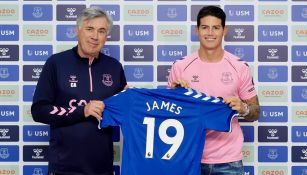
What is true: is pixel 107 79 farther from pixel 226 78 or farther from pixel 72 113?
pixel 226 78

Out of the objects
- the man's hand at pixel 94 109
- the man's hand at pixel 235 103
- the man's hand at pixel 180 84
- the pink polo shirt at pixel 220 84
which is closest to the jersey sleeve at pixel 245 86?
the pink polo shirt at pixel 220 84

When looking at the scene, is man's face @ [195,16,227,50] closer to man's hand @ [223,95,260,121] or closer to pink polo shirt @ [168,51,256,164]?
pink polo shirt @ [168,51,256,164]

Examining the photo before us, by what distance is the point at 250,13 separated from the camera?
2955 mm

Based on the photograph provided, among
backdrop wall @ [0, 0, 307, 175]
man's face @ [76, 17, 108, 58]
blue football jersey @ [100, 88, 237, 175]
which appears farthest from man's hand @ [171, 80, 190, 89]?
backdrop wall @ [0, 0, 307, 175]

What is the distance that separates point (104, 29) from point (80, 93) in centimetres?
35

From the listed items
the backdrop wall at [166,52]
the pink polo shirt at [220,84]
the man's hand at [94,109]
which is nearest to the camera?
the man's hand at [94,109]

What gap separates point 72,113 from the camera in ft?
7.11

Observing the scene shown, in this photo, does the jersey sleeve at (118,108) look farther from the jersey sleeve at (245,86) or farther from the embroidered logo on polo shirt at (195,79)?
the jersey sleeve at (245,86)

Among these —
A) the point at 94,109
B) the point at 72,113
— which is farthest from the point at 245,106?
the point at 72,113

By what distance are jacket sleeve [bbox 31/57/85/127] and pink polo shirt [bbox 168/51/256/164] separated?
1.82ft

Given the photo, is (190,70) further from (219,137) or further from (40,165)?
(40,165)

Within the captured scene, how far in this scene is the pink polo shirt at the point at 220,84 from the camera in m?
2.28

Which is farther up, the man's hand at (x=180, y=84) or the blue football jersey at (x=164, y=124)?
the man's hand at (x=180, y=84)

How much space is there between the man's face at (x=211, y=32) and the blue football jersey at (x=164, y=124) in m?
0.27
